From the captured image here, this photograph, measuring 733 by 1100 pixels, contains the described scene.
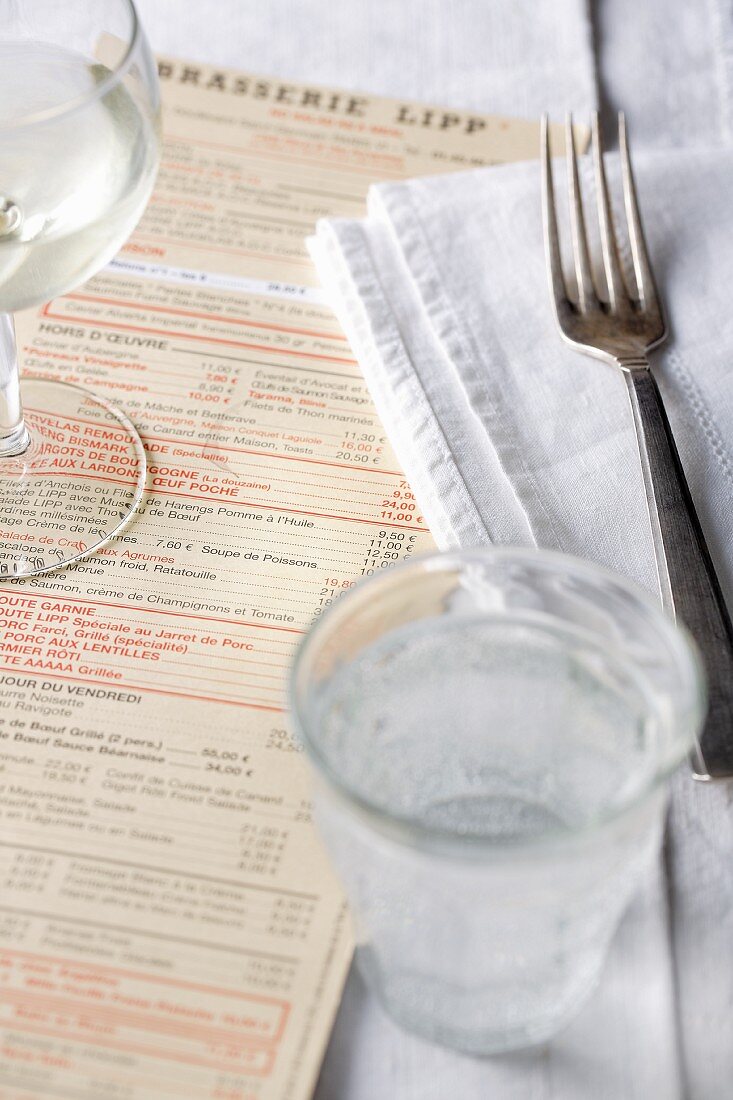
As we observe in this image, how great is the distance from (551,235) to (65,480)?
315 mm

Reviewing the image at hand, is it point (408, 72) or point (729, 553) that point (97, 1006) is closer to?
point (729, 553)

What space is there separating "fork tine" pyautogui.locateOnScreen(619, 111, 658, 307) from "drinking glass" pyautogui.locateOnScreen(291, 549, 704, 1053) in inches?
12.6

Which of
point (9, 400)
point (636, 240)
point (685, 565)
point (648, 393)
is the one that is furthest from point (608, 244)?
point (9, 400)

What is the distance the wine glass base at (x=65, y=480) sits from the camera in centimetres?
59

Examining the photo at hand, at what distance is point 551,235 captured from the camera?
2.31 feet

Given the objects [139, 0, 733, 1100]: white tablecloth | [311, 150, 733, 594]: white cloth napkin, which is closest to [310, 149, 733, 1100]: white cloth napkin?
[311, 150, 733, 594]: white cloth napkin

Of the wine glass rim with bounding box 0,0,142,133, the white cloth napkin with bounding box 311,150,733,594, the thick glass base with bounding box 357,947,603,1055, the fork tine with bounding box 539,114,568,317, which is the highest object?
the wine glass rim with bounding box 0,0,142,133

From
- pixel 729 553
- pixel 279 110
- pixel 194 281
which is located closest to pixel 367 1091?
pixel 729 553

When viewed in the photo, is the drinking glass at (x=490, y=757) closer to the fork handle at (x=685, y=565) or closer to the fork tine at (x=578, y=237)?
the fork handle at (x=685, y=565)

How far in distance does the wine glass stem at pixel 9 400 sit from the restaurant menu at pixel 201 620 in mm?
24

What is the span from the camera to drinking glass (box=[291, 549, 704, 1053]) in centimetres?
37

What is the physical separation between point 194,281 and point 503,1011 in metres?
0.48

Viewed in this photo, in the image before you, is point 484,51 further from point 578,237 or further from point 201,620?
point 201,620

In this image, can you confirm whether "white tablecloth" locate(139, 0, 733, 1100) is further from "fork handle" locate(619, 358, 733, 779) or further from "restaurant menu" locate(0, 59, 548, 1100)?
"fork handle" locate(619, 358, 733, 779)
